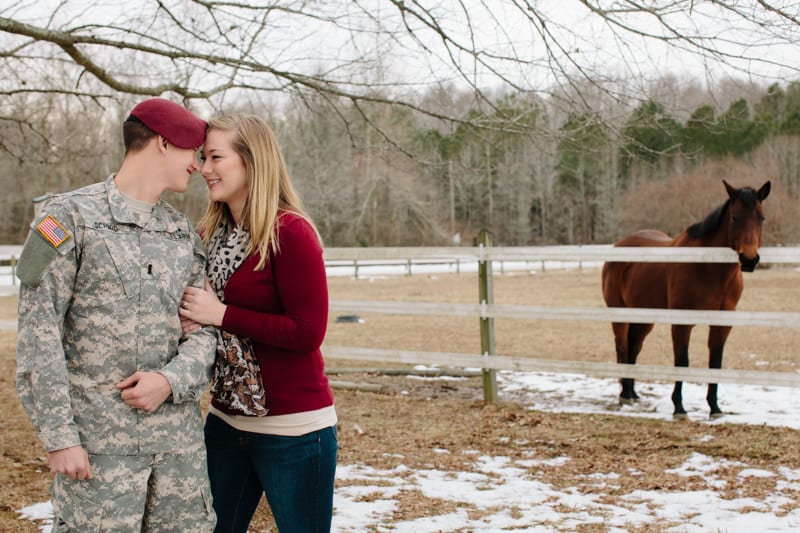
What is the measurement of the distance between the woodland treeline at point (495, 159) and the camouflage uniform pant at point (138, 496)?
3.62m

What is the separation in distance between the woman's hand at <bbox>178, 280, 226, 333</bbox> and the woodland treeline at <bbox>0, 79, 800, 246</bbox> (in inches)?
134

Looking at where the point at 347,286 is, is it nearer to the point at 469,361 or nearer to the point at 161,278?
the point at 469,361

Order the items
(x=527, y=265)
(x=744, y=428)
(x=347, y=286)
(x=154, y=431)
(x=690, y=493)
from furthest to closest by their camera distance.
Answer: (x=527, y=265) < (x=347, y=286) < (x=744, y=428) < (x=690, y=493) < (x=154, y=431)

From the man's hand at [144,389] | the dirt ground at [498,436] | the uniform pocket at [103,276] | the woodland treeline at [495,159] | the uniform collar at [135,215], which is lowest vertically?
the dirt ground at [498,436]

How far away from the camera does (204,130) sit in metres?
2.13

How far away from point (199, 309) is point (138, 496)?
1.61 feet

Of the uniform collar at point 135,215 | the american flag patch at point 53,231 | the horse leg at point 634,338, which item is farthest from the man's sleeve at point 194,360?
the horse leg at point 634,338

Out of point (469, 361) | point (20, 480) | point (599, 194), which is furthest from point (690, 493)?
point (599, 194)

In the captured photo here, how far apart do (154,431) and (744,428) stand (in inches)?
190

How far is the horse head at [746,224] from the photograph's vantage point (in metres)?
5.90

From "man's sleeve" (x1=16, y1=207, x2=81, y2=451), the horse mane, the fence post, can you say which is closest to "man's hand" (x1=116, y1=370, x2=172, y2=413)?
"man's sleeve" (x1=16, y1=207, x2=81, y2=451)

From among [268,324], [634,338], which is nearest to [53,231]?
[268,324]

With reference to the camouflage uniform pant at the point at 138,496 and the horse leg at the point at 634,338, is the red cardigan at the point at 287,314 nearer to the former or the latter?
the camouflage uniform pant at the point at 138,496

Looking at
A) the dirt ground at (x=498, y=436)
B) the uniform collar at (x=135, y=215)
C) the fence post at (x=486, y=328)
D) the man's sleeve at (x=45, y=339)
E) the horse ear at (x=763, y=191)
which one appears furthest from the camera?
the fence post at (x=486, y=328)
